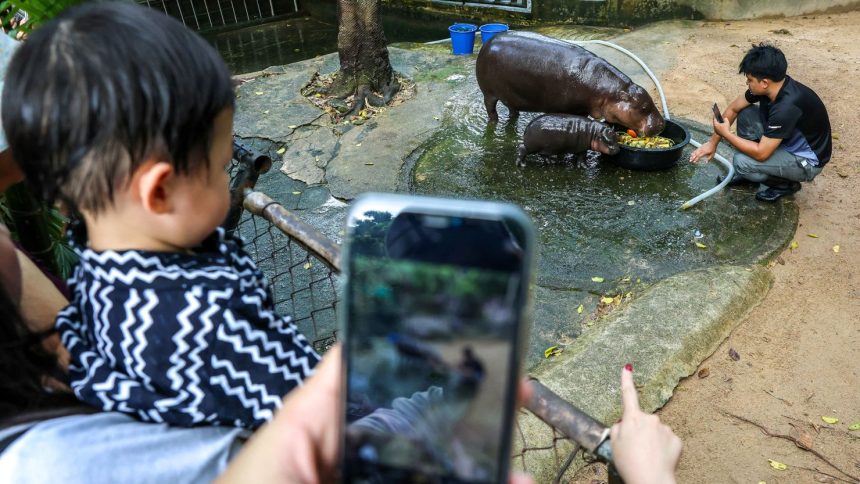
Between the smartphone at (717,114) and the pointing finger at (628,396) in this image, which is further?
A: the smartphone at (717,114)

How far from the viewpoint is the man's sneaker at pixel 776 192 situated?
425 cm

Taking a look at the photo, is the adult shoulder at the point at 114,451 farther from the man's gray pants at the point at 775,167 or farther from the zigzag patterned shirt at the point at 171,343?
the man's gray pants at the point at 775,167

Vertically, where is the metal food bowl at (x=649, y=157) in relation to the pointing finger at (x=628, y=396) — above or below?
below

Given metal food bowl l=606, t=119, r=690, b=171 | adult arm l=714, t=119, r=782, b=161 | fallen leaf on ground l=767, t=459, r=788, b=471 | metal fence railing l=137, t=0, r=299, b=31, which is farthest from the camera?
metal fence railing l=137, t=0, r=299, b=31

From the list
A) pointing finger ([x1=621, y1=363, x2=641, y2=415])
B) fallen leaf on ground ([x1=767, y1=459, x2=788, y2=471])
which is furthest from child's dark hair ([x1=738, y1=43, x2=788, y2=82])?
pointing finger ([x1=621, y1=363, x2=641, y2=415])

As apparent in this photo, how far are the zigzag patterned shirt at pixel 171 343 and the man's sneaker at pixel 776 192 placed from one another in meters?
4.08

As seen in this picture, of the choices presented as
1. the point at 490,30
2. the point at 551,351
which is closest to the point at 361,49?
the point at 490,30

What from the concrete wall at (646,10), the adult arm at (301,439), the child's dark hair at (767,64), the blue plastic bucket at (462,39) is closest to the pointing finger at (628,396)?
the adult arm at (301,439)

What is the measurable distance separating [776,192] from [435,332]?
4.29 metres

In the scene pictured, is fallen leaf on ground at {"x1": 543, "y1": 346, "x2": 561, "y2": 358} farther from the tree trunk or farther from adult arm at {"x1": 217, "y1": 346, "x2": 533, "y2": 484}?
the tree trunk

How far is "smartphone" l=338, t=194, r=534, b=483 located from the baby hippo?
422cm

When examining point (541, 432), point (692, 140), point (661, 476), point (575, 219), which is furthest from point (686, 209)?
point (661, 476)

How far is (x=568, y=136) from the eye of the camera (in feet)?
15.7

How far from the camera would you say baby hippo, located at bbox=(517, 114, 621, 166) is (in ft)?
15.4
